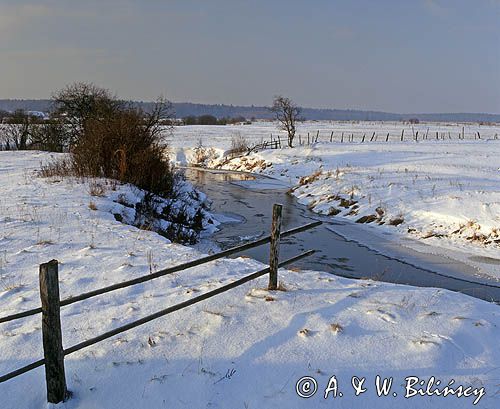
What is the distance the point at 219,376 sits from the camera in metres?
4.45

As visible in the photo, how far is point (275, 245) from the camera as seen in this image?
6.34 metres

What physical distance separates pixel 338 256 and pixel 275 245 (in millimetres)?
7248

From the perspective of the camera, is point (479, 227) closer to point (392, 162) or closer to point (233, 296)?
point (233, 296)

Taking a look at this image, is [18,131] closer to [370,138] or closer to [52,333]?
[370,138]

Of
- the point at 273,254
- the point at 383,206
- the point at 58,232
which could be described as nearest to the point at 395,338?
the point at 273,254

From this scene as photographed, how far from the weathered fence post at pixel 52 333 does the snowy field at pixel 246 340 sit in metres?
0.18

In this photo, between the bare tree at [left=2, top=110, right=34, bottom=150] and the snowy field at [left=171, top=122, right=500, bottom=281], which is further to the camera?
the bare tree at [left=2, top=110, right=34, bottom=150]

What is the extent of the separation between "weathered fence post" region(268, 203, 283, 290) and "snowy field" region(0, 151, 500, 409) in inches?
7.8

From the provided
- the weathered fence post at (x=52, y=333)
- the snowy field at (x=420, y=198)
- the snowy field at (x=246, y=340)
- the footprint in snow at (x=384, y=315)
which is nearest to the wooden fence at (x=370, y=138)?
the snowy field at (x=420, y=198)

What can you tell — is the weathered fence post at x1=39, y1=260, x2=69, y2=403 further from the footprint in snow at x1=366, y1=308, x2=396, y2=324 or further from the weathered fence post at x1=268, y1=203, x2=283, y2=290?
the footprint in snow at x1=366, y1=308, x2=396, y2=324

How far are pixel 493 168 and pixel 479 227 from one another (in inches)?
492

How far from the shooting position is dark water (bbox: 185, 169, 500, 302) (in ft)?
36.4

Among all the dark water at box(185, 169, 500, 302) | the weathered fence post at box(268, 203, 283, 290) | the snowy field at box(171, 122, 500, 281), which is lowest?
the dark water at box(185, 169, 500, 302)
